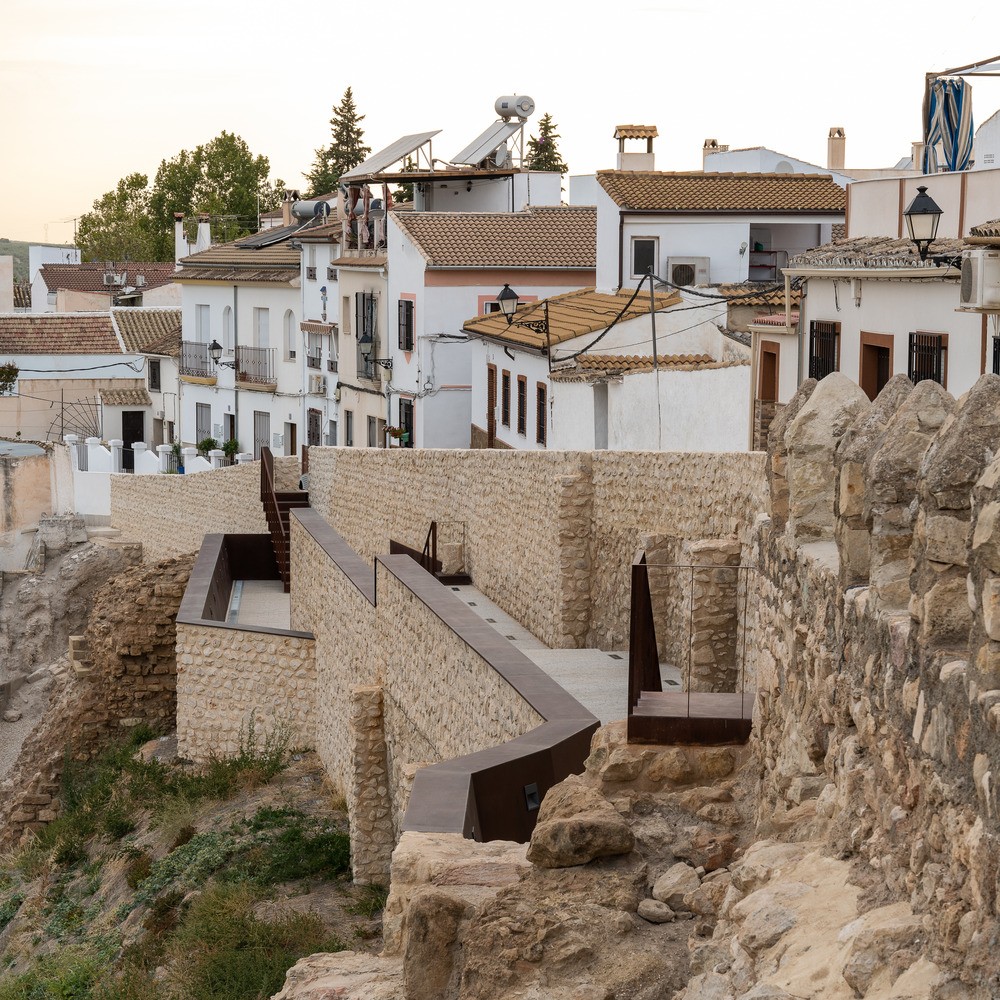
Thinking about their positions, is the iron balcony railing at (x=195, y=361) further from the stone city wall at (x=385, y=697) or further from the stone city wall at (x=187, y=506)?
the stone city wall at (x=385, y=697)

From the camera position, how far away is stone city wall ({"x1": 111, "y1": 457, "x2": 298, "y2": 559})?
28.5 metres

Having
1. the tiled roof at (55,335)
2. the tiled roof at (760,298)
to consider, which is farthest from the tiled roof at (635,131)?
the tiled roof at (55,335)

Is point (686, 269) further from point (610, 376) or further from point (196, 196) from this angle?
point (196, 196)

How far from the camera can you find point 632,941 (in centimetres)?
528

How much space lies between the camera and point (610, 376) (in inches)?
902

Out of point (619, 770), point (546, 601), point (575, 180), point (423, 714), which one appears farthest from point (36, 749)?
point (575, 180)

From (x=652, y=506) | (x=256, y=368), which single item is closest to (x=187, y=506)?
(x=256, y=368)

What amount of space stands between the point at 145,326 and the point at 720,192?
27.6 m

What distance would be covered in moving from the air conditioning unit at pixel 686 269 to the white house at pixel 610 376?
3.45ft

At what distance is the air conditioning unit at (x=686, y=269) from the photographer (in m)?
28.5

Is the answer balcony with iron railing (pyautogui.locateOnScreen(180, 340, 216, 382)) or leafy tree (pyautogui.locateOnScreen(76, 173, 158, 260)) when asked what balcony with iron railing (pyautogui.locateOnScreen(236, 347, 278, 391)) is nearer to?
balcony with iron railing (pyautogui.locateOnScreen(180, 340, 216, 382))

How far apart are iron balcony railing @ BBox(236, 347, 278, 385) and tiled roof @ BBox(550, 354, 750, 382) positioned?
19.6 m

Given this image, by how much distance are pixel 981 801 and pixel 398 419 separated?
32.2m

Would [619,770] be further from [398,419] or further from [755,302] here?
[398,419]
